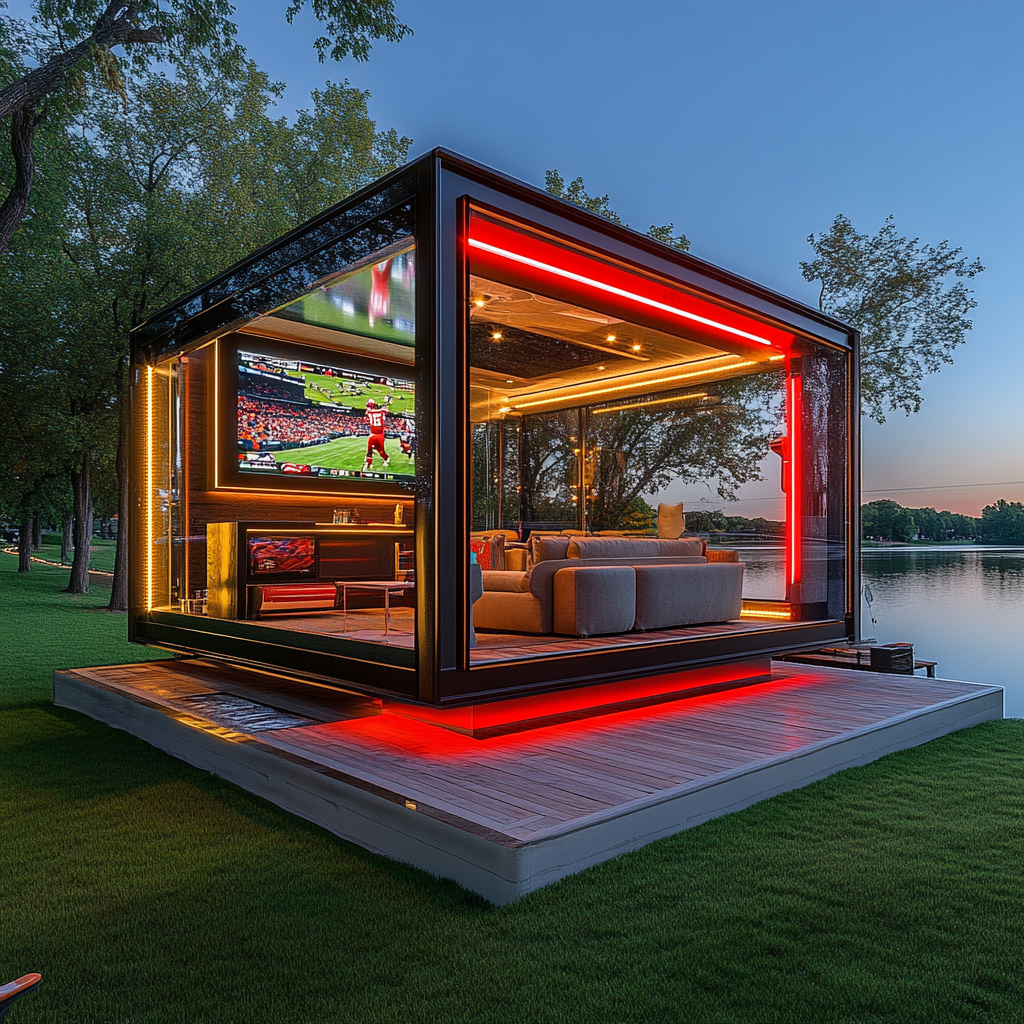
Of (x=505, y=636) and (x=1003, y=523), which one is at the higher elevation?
(x=1003, y=523)

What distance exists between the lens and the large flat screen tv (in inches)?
335

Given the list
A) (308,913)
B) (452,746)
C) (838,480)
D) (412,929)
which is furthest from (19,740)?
(838,480)

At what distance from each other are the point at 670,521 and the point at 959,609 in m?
10.2

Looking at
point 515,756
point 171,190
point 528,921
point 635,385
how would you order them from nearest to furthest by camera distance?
point 528,921 < point 515,756 < point 635,385 < point 171,190

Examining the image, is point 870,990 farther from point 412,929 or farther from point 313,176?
point 313,176

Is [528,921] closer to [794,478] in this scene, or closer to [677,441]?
[794,478]

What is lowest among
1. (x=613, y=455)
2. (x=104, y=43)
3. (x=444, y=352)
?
(x=444, y=352)

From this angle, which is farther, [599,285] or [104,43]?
[104,43]

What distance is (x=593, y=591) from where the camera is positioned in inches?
212

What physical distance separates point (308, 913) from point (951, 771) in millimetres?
3646

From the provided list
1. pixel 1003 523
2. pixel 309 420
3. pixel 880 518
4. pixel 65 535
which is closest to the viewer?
pixel 309 420

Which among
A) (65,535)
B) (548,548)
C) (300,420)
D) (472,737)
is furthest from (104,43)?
(65,535)

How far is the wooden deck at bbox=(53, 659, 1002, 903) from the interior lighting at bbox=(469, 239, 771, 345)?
280 centimetres

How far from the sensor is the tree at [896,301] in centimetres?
1534
